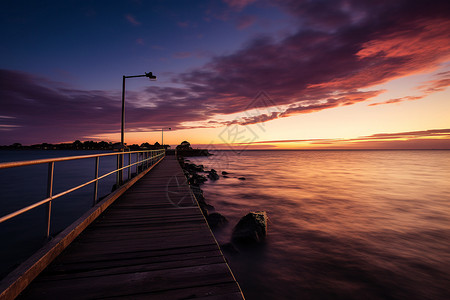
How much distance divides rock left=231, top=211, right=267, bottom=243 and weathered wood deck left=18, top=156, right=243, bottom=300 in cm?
264

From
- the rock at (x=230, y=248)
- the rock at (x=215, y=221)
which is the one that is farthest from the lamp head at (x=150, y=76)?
the rock at (x=230, y=248)

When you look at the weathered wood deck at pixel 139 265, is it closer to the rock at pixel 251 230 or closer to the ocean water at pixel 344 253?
the ocean water at pixel 344 253

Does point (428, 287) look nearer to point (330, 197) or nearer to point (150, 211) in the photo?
point (150, 211)

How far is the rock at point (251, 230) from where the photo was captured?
252 inches

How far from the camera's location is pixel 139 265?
2617 millimetres

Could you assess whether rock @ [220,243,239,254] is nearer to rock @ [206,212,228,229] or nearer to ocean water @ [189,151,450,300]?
ocean water @ [189,151,450,300]

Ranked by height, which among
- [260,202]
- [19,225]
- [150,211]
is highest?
[150,211]

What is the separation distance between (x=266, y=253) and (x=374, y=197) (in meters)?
13.3

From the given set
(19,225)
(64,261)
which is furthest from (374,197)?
(19,225)

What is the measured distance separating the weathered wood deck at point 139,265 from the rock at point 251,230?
2639mm

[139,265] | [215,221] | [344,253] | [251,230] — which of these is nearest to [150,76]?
[215,221]

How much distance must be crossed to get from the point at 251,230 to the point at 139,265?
4.59 meters

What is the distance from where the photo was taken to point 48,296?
207cm

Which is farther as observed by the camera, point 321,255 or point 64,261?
point 321,255
